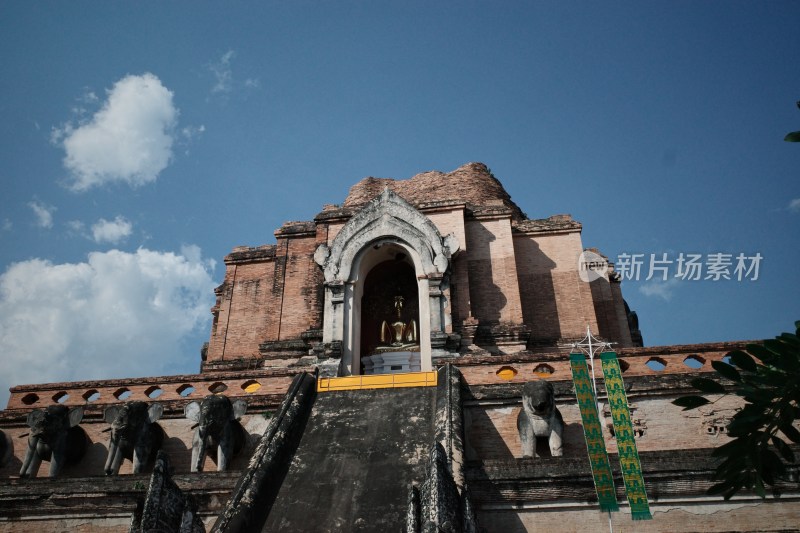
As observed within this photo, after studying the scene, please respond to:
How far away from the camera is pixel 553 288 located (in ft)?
58.2

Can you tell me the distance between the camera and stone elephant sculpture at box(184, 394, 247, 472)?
1097 cm

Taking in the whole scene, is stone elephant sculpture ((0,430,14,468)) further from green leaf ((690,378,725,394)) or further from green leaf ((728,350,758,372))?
green leaf ((728,350,758,372))

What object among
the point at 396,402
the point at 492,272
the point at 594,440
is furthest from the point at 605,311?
the point at 594,440

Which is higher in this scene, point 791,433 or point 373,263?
point 373,263

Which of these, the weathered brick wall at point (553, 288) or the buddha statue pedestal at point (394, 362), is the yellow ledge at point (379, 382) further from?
the weathered brick wall at point (553, 288)

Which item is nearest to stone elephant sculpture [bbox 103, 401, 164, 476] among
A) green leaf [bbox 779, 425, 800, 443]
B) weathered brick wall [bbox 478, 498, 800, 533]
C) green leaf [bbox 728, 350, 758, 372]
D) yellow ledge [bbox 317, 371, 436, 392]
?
yellow ledge [bbox 317, 371, 436, 392]

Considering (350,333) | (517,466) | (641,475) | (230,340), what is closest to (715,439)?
(641,475)

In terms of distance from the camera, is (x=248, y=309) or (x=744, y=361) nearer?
(x=744, y=361)

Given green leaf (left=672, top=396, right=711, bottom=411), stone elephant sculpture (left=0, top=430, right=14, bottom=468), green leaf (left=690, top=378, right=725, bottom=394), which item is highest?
stone elephant sculpture (left=0, top=430, right=14, bottom=468)

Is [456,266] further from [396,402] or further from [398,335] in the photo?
[396,402]

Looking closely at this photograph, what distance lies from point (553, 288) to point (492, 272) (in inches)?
72.4

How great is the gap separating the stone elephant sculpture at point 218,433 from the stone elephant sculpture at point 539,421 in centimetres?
508

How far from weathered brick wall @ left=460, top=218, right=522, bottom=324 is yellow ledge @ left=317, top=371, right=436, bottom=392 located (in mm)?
4811

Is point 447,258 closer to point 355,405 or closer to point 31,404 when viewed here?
point 355,405
